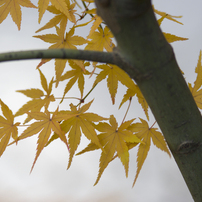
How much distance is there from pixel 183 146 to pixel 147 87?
127 mm

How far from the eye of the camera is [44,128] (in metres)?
0.53

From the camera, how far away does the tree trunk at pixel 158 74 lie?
0.91 ft

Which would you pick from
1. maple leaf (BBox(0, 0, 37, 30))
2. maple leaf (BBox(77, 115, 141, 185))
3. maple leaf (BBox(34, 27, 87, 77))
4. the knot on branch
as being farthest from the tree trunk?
maple leaf (BBox(0, 0, 37, 30))

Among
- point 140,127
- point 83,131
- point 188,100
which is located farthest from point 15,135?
point 188,100

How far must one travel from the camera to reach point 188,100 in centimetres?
34

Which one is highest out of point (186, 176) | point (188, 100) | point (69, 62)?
point (69, 62)

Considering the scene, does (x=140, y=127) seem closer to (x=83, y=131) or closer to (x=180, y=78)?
(x=83, y=131)

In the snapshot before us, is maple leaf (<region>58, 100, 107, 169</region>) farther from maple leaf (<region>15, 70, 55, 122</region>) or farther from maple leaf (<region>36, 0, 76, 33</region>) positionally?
maple leaf (<region>36, 0, 76, 33</region>)

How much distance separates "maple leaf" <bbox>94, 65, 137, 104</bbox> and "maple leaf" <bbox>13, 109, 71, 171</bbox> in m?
0.16

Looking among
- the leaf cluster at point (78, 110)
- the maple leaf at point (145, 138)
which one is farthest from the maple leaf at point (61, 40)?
the maple leaf at point (145, 138)

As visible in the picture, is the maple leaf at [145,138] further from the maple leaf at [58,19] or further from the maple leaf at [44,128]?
the maple leaf at [58,19]

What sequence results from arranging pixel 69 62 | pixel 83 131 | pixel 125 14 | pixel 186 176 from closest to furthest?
pixel 125 14, pixel 186 176, pixel 83 131, pixel 69 62

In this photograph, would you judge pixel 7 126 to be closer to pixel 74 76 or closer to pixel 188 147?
pixel 74 76

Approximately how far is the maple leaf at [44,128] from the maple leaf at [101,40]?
0.22 metres
